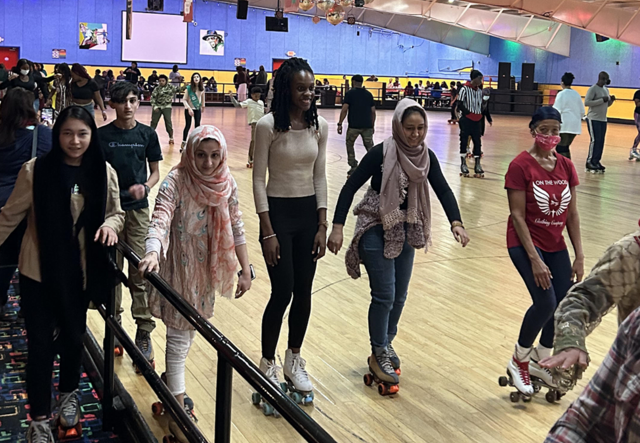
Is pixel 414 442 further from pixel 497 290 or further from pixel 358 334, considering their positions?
pixel 497 290

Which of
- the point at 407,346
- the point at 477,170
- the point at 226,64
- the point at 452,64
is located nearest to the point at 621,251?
the point at 407,346

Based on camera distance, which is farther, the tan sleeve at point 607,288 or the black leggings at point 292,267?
the black leggings at point 292,267

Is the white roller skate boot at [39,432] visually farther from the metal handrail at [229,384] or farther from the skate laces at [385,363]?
the skate laces at [385,363]

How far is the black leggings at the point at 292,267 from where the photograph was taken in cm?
382

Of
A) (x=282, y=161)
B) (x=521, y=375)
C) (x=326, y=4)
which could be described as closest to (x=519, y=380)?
(x=521, y=375)

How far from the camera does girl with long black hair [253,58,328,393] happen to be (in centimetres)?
379

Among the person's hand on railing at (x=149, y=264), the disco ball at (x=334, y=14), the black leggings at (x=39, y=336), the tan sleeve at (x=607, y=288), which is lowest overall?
the black leggings at (x=39, y=336)

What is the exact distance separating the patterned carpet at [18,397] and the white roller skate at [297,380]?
3.13ft

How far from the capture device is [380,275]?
410 centimetres

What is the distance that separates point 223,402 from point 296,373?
1727 mm

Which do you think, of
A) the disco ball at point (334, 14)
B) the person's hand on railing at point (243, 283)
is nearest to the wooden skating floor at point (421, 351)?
the person's hand on railing at point (243, 283)

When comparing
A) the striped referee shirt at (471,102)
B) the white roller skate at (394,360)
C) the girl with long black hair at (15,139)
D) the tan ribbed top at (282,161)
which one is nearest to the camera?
the tan ribbed top at (282,161)

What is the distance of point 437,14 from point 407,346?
95.8 feet

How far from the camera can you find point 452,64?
40844 mm
